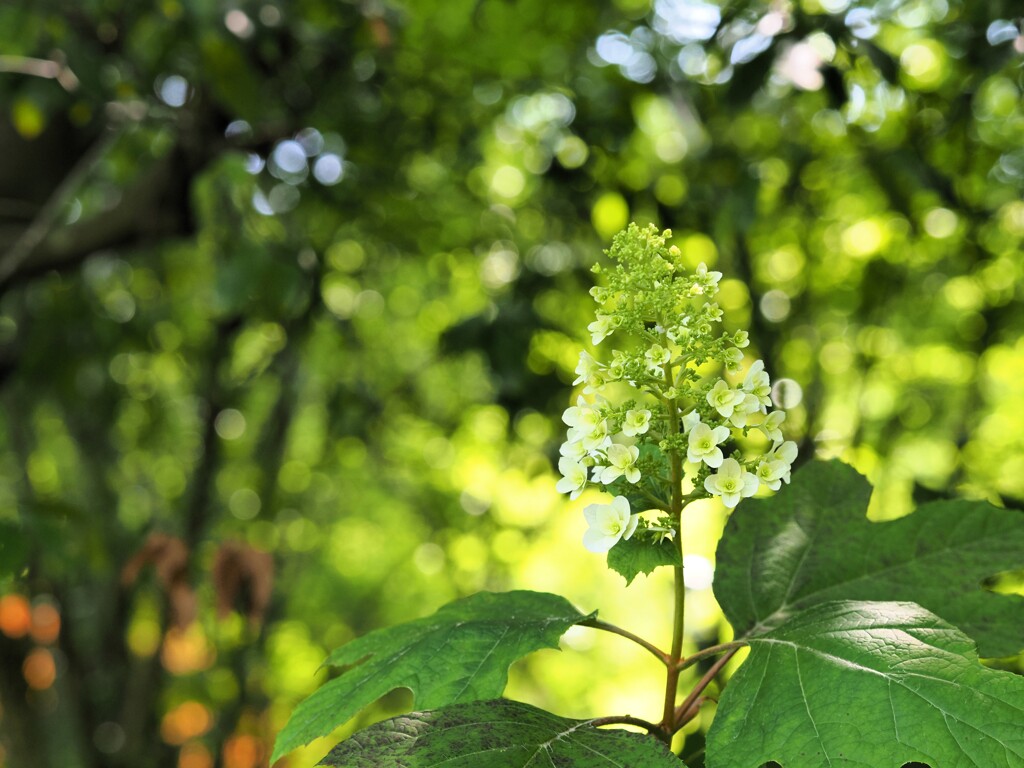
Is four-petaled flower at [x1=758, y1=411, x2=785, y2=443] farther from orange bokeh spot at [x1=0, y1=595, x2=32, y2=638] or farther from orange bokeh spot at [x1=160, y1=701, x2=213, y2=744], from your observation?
orange bokeh spot at [x1=160, y1=701, x2=213, y2=744]

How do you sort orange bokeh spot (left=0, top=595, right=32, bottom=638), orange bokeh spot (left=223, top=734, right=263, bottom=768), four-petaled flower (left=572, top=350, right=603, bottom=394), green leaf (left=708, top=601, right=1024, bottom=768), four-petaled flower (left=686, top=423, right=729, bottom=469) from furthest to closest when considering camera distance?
orange bokeh spot (left=223, top=734, right=263, bottom=768) → orange bokeh spot (left=0, top=595, right=32, bottom=638) → four-petaled flower (left=572, top=350, right=603, bottom=394) → four-petaled flower (left=686, top=423, right=729, bottom=469) → green leaf (left=708, top=601, right=1024, bottom=768)

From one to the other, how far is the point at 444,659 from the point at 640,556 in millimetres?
230

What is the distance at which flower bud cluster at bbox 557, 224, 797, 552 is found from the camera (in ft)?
2.93

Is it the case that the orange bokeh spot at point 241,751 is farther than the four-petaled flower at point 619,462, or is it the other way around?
the orange bokeh spot at point 241,751

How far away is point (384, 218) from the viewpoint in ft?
10.6

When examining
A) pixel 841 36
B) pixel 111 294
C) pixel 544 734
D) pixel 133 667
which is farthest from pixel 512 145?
pixel 133 667

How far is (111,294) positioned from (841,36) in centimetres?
470

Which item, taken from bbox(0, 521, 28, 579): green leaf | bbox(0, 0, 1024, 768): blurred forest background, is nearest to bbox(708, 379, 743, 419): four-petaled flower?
bbox(0, 0, 1024, 768): blurred forest background

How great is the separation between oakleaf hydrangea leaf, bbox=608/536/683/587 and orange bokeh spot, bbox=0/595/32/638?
5.20 metres

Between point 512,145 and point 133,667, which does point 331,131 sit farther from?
point 133,667

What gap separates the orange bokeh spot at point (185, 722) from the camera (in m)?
6.71

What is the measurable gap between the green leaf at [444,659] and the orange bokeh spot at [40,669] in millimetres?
Result: 5359

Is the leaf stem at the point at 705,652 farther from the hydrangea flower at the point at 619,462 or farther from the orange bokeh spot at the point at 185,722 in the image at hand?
the orange bokeh spot at the point at 185,722

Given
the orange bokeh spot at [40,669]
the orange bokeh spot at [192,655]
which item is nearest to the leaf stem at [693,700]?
the orange bokeh spot at [40,669]
